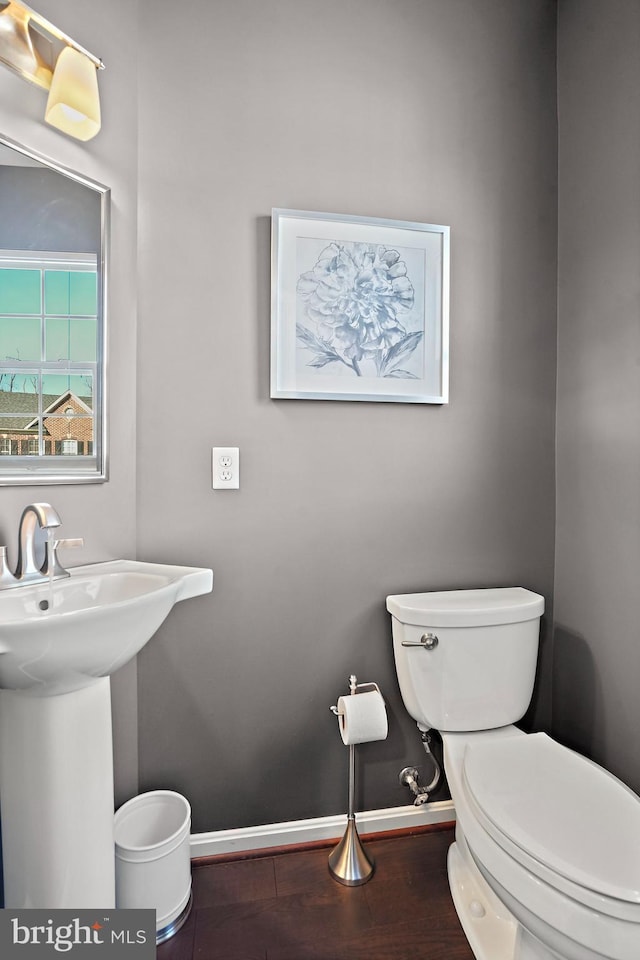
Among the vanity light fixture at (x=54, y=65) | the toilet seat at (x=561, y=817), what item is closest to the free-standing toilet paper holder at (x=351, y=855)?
the toilet seat at (x=561, y=817)

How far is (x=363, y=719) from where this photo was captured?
137cm

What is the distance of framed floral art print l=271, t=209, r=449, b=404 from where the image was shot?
1501 mm

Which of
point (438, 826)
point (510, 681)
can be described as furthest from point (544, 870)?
point (438, 826)

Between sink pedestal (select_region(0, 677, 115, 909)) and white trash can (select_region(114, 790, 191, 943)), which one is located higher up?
sink pedestal (select_region(0, 677, 115, 909))

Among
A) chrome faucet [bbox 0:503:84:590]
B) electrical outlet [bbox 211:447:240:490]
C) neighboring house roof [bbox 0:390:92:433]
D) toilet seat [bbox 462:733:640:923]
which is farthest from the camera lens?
electrical outlet [bbox 211:447:240:490]

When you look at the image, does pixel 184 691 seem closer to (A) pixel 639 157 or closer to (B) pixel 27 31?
(B) pixel 27 31

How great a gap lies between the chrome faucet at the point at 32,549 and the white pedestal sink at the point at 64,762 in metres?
0.05

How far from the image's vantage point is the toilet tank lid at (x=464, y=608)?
141 cm

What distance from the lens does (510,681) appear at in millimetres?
1458

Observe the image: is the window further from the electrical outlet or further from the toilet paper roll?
the toilet paper roll

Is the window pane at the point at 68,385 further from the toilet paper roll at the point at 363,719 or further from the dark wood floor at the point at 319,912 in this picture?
the dark wood floor at the point at 319,912

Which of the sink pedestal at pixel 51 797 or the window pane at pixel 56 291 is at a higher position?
the window pane at pixel 56 291

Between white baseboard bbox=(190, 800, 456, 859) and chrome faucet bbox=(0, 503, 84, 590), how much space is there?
0.89 meters

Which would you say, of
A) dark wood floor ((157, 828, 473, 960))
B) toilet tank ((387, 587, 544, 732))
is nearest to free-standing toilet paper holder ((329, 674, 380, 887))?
dark wood floor ((157, 828, 473, 960))
